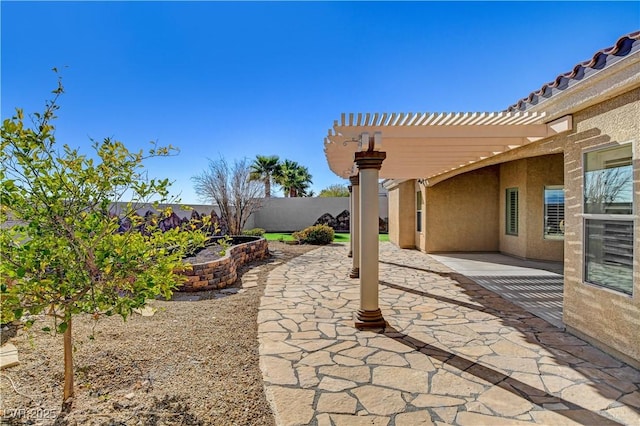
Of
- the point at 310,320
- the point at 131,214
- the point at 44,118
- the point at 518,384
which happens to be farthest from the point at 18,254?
the point at 518,384

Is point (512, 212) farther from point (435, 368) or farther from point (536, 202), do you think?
point (435, 368)

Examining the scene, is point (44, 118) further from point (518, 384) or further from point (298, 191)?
point (298, 191)

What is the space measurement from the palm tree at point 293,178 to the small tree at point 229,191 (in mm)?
13057

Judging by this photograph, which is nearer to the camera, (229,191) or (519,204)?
(519,204)

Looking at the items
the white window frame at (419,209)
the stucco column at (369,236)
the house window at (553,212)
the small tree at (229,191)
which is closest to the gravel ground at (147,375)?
the stucco column at (369,236)

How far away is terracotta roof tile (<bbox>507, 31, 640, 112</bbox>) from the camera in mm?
3982

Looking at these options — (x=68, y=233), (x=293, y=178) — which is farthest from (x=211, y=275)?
(x=293, y=178)

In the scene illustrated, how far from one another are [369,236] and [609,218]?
3.18m

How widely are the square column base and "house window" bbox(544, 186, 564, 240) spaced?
892 cm

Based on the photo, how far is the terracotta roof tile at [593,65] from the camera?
3982 millimetres

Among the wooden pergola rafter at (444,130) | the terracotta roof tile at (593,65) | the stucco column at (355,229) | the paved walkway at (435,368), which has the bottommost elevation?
the paved walkway at (435,368)

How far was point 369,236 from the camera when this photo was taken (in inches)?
222

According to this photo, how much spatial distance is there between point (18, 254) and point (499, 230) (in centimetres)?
1469

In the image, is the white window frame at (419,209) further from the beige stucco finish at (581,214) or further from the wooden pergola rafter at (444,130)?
the wooden pergola rafter at (444,130)
